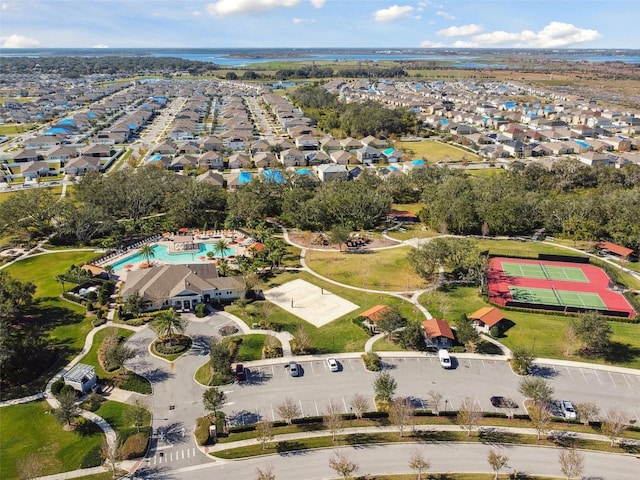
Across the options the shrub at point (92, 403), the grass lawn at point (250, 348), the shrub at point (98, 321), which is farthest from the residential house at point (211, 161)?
the shrub at point (92, 403)

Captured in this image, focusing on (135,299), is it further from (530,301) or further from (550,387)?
(530,301)

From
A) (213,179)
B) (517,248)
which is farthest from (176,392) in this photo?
(213,179)

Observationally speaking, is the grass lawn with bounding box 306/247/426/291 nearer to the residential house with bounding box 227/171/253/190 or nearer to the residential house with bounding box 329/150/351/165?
the residential house with bounding box 227/171/253/190

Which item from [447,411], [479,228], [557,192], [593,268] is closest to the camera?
[447,411]

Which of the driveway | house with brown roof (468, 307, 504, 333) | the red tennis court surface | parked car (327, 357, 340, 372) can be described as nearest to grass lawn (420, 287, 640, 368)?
house with brown roof (468, 307, 504, 333)

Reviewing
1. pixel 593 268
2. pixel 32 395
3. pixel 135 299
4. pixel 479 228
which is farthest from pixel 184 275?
pixel 593 268

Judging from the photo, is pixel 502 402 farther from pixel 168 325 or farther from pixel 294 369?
pixel 168 325
